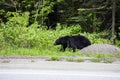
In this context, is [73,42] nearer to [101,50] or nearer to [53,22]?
[101,50]

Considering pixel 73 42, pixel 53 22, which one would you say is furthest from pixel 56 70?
pixel 53 22

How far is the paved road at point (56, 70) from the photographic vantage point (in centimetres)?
759

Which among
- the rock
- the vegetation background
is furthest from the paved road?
the rock

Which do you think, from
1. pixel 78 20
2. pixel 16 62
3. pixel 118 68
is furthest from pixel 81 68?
pixel 78 20

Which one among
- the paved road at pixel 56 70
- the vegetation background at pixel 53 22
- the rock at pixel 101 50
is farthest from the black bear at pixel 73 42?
the paved road at pixel 56 70

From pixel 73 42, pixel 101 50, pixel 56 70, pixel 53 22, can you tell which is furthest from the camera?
pixel 53 22

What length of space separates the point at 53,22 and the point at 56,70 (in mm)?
22398

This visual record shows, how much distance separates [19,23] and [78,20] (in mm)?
8949

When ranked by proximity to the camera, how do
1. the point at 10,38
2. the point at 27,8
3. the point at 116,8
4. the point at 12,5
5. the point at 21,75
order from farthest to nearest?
1. the point at 27,8
2. the point at 12,5
3. the point at 116,8
4. the point at 10,38
5. the point at 21,75

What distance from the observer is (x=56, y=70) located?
856 cm

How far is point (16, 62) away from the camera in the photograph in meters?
10.1

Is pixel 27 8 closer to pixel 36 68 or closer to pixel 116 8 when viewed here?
pixel 116 8

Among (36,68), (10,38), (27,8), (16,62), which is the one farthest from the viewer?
(27,8)

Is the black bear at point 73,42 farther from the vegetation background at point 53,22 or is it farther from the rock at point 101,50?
the rock at point 101,50
